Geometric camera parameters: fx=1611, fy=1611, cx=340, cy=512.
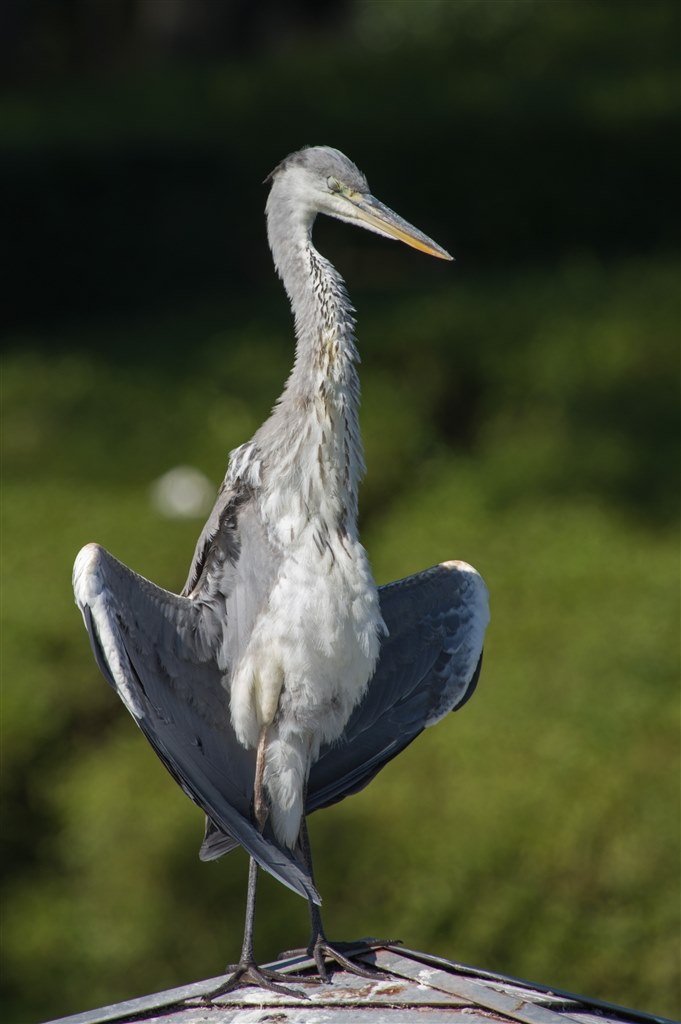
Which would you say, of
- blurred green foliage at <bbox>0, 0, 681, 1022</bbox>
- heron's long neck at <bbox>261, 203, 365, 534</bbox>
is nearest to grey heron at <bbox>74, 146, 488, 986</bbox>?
heron's long neck at <bbox>261, 203, 365, 534</bbox>

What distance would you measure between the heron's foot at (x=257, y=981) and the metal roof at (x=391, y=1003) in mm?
10

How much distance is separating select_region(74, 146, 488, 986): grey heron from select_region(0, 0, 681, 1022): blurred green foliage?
196cm

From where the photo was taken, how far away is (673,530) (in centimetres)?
660

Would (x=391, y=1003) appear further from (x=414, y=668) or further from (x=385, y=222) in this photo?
(x=385, y=222)

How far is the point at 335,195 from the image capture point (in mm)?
3150

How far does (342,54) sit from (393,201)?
2.93 m

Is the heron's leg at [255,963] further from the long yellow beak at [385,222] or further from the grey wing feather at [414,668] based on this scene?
the long yellow beak at [385,222]

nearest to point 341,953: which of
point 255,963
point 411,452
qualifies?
point 255,963

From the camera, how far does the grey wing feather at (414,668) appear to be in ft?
11.1

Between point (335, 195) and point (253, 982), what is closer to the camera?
point (253, 982)

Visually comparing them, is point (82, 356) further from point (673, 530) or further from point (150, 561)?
point (673, 530)

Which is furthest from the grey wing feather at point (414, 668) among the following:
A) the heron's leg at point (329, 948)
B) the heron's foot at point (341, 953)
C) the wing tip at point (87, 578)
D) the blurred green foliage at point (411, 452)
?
the blurred green foliage at point (411, 452)

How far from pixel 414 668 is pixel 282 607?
0.47 m

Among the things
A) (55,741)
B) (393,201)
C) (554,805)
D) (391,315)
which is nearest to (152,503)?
(55,741)
